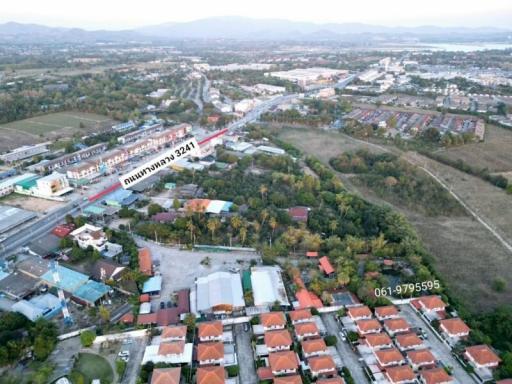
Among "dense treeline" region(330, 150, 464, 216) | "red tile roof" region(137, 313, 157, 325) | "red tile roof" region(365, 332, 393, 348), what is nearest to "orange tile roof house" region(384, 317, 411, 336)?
"red tile roof" region(365, 332, 393, 348)

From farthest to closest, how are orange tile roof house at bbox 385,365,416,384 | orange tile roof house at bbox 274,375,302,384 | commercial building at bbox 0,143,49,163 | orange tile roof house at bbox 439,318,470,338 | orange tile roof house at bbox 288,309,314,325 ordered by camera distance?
commercial building at bbox 0,143,49,163 < orange tile roof house at bbox 288,309,314,325 < orange tile roof house at bbox 439,318,470,338 < orange tile roof house at bbox 385,365,416,384 < orange tile roof house at bbox 274,375,302,384

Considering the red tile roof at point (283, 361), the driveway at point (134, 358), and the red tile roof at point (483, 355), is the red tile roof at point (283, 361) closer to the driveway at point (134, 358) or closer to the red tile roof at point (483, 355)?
the driveway at point (134, 358)

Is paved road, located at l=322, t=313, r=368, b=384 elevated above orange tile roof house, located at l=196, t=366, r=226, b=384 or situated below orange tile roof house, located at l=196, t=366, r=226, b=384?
below

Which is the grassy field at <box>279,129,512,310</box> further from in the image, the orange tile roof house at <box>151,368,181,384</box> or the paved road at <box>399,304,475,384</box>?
the orange tile roof house at <box>151,368,181,384</box>

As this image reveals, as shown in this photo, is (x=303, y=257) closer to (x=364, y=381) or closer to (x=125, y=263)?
(x=364, y=381)

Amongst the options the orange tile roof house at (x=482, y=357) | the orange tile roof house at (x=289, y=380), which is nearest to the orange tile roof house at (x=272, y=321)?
the orange tile roof house at (x=289, y=380)

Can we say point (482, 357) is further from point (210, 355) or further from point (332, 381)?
point (210, 355)

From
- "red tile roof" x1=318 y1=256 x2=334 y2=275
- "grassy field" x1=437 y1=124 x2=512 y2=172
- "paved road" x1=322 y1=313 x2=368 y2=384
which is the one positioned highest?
"grassy field" x1=437 y1=124 x2=512 y2=172
